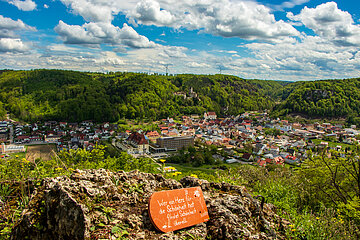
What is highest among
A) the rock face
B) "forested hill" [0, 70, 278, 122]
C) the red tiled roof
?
the rock face

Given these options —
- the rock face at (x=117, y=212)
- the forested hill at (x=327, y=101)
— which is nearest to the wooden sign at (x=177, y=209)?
the rock face at (x=117, y=212)

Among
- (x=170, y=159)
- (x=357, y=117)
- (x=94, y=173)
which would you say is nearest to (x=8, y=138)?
(x=170, y=159)

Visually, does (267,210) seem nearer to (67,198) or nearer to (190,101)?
(67,198)

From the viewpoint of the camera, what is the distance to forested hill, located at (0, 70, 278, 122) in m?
96.8

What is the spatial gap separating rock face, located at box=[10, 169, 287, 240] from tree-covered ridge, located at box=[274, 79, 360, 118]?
128 m

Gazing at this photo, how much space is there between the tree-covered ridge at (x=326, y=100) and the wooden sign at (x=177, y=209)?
128320 millimetres

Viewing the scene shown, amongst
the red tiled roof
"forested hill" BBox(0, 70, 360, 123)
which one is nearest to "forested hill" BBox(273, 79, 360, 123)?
"forested hill" BBox(0, 70, 360, 123)

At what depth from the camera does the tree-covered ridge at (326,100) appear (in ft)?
371

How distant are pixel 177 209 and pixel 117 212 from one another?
1059 mm

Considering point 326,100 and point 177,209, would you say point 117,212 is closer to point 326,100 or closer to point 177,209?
point 177,209

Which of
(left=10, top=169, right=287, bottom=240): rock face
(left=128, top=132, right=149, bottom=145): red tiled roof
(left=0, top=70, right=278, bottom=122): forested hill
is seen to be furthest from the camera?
(left=0, top=70, right=278, bottom=122): forested hill

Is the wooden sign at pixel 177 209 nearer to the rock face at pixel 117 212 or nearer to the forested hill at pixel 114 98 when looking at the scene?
the rock face at pixel 117 212

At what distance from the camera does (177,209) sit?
4141mm

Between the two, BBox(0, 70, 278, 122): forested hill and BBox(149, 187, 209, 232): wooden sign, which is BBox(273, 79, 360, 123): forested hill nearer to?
BBox(0, 70, 278, 122): forested hill
